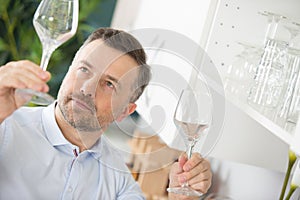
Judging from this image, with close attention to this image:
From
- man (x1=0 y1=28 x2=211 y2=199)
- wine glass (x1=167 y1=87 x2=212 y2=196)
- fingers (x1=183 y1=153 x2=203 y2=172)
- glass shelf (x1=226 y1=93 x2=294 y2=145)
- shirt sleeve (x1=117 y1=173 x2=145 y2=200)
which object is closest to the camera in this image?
glass shelf (x1=226 y1=93 x2=294 y2=145)

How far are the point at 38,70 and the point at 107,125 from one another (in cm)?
70

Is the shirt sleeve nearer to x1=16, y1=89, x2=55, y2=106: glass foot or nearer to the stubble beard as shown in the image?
the stubble beard

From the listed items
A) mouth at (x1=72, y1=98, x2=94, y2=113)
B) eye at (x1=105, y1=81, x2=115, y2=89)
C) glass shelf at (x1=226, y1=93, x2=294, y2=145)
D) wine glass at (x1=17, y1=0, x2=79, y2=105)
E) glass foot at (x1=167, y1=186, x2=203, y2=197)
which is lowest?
glass foot at (x1=167, y1=186, x2=203, y2=197)

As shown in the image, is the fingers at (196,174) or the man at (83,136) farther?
the man at (83,136)

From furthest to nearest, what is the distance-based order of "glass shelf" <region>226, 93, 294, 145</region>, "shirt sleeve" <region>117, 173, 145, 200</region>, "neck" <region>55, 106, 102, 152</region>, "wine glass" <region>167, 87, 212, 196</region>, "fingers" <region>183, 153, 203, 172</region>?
"shirt sleeve" <region>117, 173, 145, 200</region>
"neck" <region>55, 106, 102, 152</region>
"fingers" <region>183, 153, 203, 172</region>
"wine glass" <region>167, 87, 212, 196</region>
"glass shelf" <region>226, 93, 294, 145</region>

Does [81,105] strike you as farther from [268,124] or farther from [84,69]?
[268,124]

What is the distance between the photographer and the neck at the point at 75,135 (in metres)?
1.56

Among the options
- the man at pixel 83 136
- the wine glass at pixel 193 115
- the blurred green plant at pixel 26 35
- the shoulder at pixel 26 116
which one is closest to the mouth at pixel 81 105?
the man at pixel 83 136

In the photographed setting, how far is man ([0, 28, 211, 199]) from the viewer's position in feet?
4.78

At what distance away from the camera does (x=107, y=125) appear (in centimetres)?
166

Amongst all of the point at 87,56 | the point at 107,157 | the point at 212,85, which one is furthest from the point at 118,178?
the point at 212,85

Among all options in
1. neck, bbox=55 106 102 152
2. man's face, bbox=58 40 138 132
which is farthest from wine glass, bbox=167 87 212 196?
neck, bbox=55 106 102 152

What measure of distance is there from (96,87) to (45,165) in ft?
0.80

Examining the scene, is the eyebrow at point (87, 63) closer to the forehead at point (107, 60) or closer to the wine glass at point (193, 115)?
the forehead at point (107, 60)
